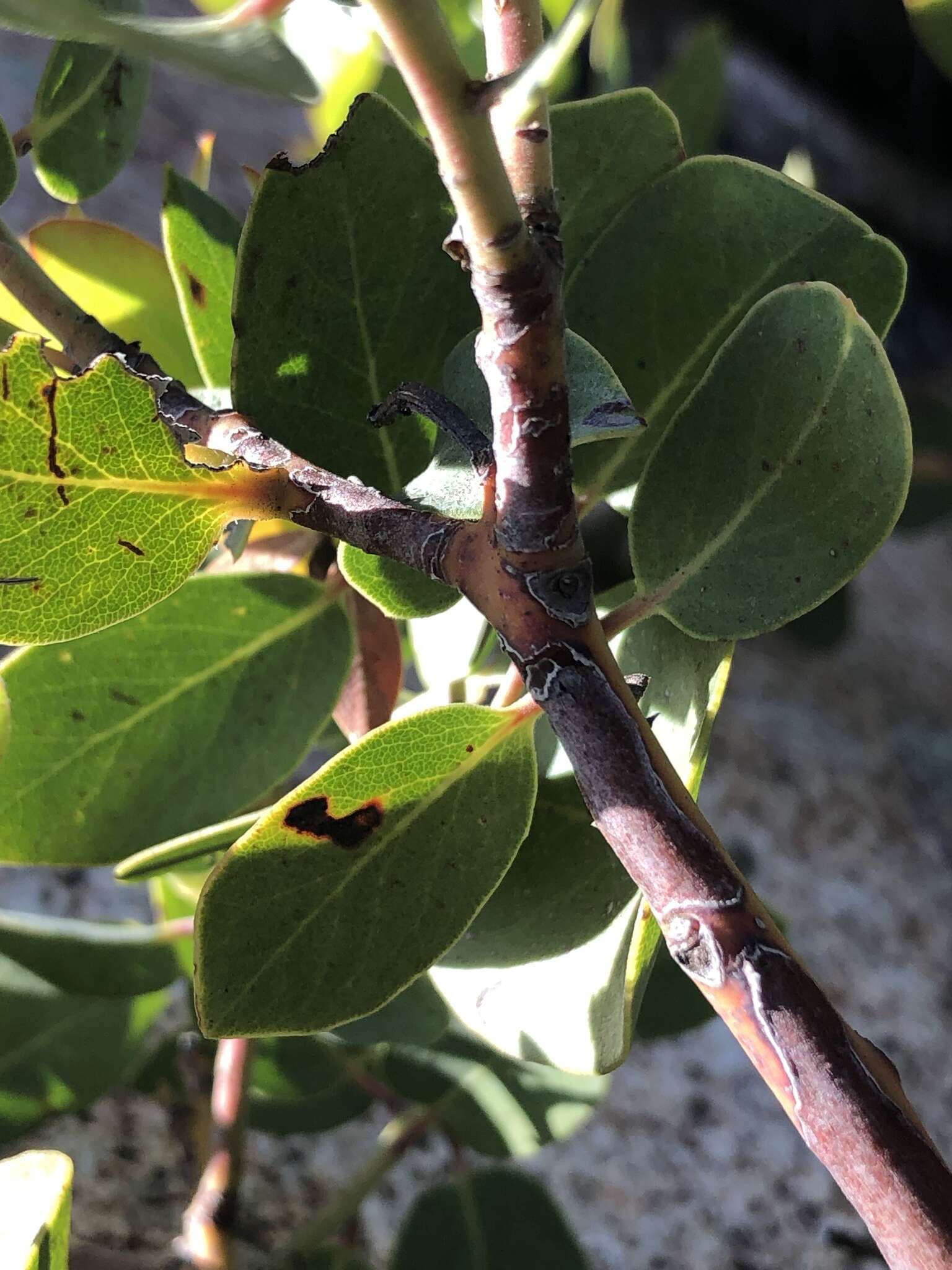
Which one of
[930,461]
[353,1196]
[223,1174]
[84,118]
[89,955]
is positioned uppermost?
[84,118]

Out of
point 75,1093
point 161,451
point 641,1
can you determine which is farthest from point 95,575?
point 641,1

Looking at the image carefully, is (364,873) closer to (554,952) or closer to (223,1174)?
(554,952)

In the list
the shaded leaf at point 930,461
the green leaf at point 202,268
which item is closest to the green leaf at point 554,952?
the green leaf at point 202,268

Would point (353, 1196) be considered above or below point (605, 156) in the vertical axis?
below

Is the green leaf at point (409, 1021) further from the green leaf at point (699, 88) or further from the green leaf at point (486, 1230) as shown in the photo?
the green leaf at point (699, 88)

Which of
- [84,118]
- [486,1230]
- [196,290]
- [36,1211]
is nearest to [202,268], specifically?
[196,290]

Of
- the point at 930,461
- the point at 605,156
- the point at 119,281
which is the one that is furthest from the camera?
the point at 930,461

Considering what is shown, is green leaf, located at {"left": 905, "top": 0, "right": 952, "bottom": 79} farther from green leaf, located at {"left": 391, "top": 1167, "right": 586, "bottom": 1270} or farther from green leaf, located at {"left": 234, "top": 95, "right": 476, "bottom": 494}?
green leaf, located at {"left": 391, "top": 1167, "right": 586, "bottom": 1270}

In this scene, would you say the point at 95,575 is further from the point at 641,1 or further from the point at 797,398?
the point at 641,1
